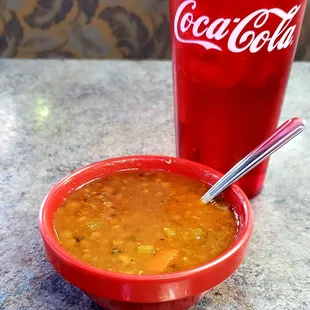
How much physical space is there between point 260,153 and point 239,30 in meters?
0.16

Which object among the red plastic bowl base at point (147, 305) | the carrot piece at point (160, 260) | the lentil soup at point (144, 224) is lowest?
the red plastic bowl base at point (147, 305)

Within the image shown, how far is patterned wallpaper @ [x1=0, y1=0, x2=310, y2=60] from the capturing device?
1.65m

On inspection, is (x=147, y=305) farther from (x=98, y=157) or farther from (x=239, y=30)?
(x=98, y=157)

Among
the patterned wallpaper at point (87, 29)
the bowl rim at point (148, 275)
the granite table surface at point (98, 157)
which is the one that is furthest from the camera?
the patterned wallpaper at point (87, 29)

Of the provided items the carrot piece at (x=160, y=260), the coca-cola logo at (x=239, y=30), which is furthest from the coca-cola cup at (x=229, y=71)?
the carrot piece at (x=160, y=260)

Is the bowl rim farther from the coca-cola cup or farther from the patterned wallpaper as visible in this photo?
the patterned wallpaper

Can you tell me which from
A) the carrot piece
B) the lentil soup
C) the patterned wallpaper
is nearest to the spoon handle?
the lentil soup

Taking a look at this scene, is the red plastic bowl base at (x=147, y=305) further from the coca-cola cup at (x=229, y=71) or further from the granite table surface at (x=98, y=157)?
the coca-cola cup at (x=229, y=71)

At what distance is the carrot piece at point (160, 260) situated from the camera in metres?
0.58

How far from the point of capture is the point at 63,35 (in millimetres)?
1707

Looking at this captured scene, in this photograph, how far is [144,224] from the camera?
26.1 inches

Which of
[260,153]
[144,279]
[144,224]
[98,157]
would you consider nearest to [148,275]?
[144,279]

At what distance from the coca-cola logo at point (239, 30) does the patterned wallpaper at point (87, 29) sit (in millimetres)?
943

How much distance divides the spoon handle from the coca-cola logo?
109 mm
